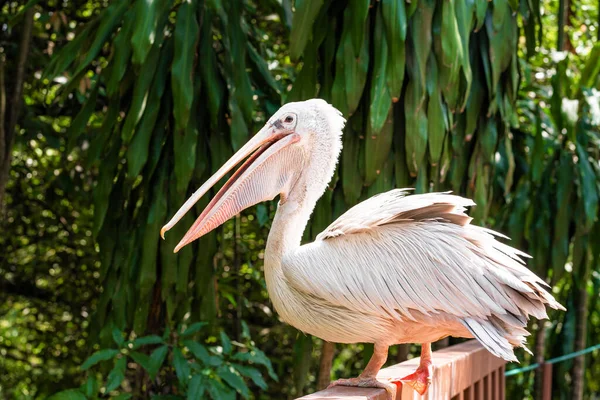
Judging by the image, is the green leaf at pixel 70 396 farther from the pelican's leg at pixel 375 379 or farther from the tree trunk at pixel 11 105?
the tree trunk at pixel 11 105

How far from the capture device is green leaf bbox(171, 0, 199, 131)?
3516mm

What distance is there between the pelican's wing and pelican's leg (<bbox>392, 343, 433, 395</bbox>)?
27 centimetres

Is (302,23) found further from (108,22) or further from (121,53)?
(108,22)

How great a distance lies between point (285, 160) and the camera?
2557mm

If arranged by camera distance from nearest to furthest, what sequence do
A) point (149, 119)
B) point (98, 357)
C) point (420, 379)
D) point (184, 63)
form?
point (420, 379) → point (98, 357) → point (184, 63) → point (149, 119)

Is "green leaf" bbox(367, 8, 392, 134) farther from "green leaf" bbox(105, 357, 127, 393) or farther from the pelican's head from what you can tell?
"green leaf" bbox(105, 357, 127, 393)

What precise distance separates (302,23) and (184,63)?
0.56 meters

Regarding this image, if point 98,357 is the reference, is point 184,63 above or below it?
above

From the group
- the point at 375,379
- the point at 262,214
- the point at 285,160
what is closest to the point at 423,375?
the point at 375,379

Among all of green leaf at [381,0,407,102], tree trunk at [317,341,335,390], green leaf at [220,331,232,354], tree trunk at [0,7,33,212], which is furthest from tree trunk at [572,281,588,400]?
tree trunk at [0,7,33,212]

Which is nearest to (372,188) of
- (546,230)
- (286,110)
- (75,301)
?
(286,110)

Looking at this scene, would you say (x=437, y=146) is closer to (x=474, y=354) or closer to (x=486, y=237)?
(x=474, y=354)

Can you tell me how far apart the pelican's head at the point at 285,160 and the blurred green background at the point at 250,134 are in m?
0.83

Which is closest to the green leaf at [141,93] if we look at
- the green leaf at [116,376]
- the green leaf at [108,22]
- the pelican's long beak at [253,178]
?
the green leaf at [108,22]
